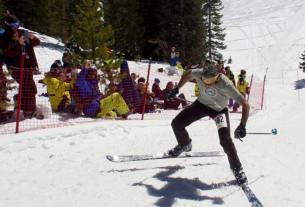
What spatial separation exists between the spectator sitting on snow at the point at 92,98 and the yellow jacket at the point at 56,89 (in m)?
0.46

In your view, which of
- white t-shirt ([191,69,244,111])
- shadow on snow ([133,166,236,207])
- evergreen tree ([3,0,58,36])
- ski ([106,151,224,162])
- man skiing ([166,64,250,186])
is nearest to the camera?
shadow on snow ([133,166,236,207])

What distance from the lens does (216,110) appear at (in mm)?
4133

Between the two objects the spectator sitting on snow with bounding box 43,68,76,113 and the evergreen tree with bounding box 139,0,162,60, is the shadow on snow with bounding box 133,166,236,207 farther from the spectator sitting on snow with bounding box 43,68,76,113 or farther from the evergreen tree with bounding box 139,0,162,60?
the evergreen tree with bounding box 139,0,162,60

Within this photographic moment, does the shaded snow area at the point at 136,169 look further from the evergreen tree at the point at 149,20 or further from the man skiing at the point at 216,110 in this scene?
the evergreen tree at the point at 149,20

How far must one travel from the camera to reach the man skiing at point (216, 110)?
3.69 meters

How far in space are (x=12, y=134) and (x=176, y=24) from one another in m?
19.2

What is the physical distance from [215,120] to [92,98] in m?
3.48

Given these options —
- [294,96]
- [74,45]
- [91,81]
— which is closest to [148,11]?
[74,45]

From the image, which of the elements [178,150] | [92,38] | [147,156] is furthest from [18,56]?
[92,38]

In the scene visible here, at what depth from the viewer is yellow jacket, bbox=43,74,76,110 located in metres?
6.56

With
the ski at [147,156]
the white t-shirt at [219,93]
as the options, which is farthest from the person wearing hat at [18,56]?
the white t-shirt at [219,93]

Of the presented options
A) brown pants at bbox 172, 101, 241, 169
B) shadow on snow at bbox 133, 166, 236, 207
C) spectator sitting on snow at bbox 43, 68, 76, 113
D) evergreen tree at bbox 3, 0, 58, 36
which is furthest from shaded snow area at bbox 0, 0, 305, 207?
evergreen tree at bbox 3, 0, 58, 36

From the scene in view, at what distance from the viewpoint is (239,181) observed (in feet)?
11.6

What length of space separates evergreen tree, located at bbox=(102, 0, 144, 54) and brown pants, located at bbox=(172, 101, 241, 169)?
1708cm
